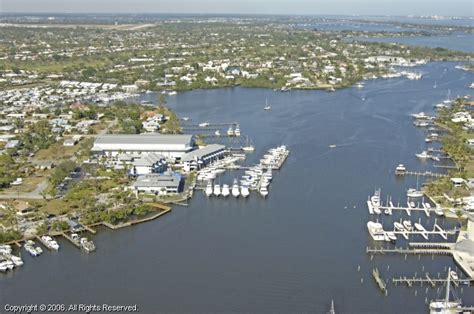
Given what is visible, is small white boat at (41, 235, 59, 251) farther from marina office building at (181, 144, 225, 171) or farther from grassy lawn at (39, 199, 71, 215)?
marina office building at (181, 144, 225, 171)

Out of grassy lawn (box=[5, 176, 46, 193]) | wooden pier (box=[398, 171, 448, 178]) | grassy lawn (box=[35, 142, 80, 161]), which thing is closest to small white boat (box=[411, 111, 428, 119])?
wooden pier (box=[398, 171, 448, 178])

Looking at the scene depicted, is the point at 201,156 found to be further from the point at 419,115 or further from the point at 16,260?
the point at 419,115

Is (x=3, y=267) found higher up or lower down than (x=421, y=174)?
lower down

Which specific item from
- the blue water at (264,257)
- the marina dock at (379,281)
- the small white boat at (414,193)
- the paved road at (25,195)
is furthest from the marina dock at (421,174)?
the paved road at (25,195)

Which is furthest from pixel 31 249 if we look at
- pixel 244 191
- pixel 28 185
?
pixel 244 191

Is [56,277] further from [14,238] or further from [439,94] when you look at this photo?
[439,94]

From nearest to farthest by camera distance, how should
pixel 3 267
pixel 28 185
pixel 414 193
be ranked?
1. pixel 3 267
2. pixel 414 193
3. pixel 28 185
